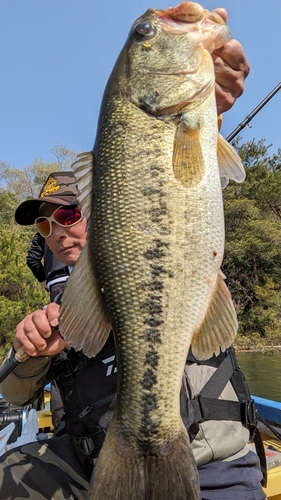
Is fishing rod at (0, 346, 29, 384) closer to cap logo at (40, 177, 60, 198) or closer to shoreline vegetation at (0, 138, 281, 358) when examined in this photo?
cap logo at (40, 177, 60, 198)

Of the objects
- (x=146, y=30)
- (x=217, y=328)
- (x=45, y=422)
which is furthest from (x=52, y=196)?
(x=45, y=422)

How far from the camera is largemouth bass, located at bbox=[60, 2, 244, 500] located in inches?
53.8

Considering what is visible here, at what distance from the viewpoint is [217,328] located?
1494 mm

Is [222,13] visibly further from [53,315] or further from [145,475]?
[145,475]

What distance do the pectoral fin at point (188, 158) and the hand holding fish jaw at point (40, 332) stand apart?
758 mm

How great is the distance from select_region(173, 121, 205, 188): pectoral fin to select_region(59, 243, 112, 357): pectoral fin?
457 mm

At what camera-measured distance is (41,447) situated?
2.21m

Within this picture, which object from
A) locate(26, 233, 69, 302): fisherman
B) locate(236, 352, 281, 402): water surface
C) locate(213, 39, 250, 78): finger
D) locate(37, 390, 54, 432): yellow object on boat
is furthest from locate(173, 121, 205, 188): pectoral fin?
locate(236, 352, 281, 402): water surface

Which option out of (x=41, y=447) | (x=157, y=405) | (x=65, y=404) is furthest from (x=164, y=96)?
(x=41, y=447)

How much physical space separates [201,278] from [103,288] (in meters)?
0.34

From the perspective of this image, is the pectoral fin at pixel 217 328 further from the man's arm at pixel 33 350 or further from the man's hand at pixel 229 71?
the man's hand at pixel 229 71

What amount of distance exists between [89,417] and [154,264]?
0.91 m

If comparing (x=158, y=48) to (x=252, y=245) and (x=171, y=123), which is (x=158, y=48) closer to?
(x=171, y=123)

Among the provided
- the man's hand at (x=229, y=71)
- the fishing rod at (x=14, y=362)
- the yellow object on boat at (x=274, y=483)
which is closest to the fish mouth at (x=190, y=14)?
the man's hand at (x=229, y=71)
